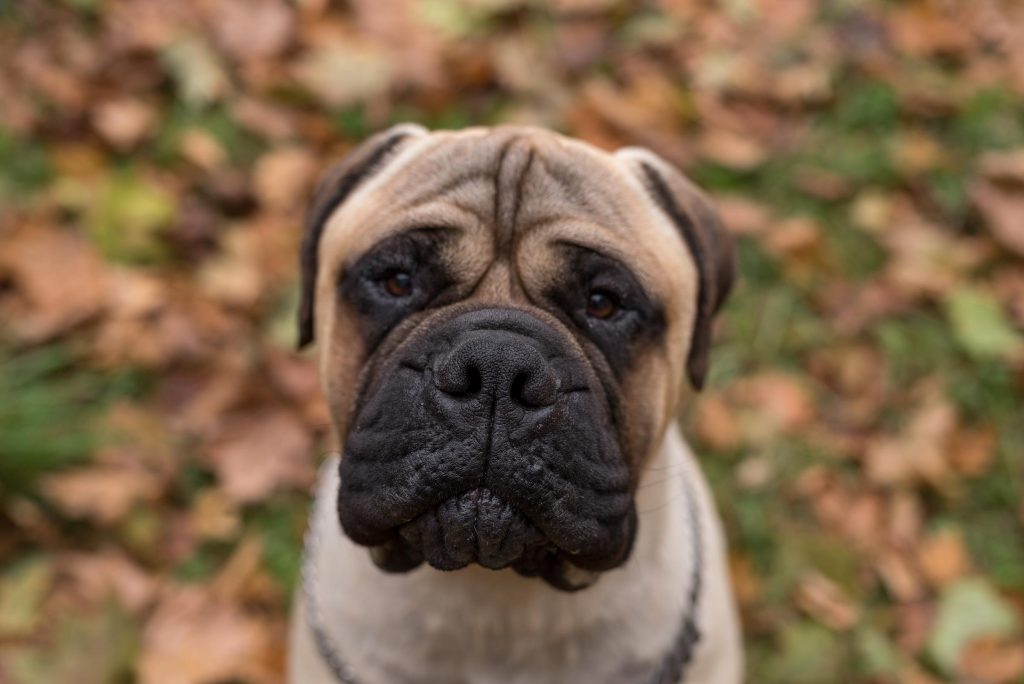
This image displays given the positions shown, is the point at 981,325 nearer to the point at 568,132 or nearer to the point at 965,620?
the point at 965,620

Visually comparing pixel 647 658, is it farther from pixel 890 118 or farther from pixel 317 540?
pixel 890 118

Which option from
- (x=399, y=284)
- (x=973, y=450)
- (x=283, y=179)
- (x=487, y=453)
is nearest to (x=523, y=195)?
(x=399, y=284)

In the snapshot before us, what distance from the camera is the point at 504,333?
155 centimetres

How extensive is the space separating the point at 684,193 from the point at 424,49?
6.68 feet

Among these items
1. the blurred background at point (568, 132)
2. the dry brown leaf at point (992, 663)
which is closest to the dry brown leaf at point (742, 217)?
the blurred background at point (568, 132)

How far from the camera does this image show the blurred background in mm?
2797

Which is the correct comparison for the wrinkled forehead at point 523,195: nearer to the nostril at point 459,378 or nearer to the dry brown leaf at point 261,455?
the nostril at point 459,378

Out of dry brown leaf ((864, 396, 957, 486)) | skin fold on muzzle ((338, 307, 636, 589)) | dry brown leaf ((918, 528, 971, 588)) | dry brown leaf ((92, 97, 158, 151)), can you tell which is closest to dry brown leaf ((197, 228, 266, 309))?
dry brown leaf ((92, 97, 158, 151))

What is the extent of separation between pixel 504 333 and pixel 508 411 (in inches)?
4.4

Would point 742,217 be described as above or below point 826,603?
above

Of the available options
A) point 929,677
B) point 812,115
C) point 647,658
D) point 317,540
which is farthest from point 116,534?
→ point 812,115

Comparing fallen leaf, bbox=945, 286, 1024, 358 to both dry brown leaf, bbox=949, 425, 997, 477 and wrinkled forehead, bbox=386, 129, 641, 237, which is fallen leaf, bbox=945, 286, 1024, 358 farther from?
wrinkled forehead, bbox=386, 129, 641, 237

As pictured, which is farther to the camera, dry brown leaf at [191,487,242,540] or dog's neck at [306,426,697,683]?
dry brown leaf at [191,487,242,540]

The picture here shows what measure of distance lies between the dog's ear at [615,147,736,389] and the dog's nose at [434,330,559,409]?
20.6 inches
